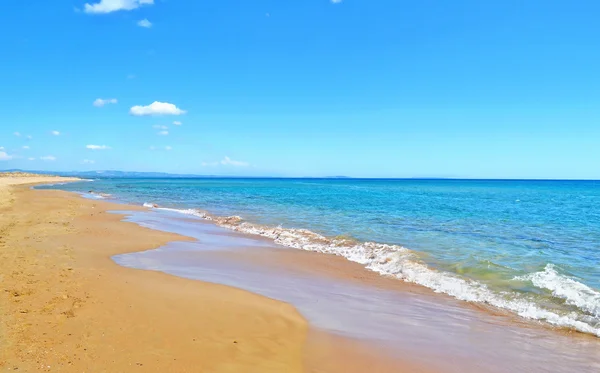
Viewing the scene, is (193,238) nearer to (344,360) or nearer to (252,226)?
(252,226)

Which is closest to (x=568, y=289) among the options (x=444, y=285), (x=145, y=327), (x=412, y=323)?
(x=444, y=285)

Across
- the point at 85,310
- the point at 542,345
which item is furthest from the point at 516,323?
the point at 85,310

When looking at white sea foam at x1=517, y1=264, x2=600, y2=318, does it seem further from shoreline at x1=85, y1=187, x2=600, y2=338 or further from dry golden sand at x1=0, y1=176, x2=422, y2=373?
dry golden sand at x1=0, y1=176, x2=422, y2=373

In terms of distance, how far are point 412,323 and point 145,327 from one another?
15.8ft

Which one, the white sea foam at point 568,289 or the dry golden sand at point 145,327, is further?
the white sea foam at point 568,289

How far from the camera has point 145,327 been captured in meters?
6.09

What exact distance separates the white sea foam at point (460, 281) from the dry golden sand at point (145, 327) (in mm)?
4320

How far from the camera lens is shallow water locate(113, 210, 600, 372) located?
570 centimetres

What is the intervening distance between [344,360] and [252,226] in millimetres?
15088

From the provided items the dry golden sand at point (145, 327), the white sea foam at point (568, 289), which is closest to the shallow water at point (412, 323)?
the dry golden sand at point (145, 327)

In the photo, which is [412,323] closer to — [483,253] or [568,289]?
[568,289]

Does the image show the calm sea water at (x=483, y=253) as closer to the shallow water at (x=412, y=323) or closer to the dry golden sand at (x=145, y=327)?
the shallow water at (x=412, y=323)

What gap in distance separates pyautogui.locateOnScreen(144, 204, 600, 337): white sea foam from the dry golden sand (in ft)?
14.2

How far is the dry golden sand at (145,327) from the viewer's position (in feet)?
16.3
